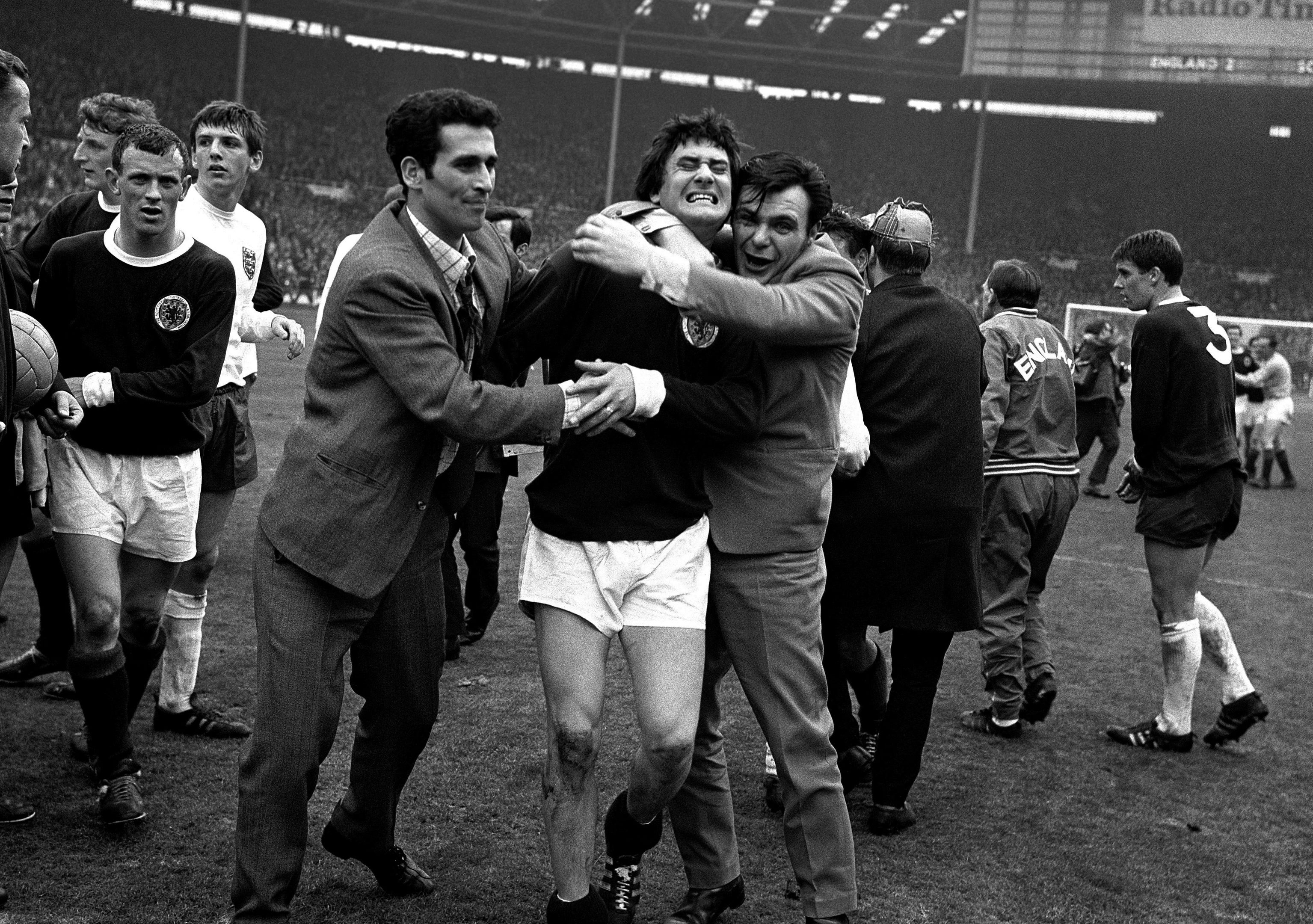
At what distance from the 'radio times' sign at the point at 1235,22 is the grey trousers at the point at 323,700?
35157 mm

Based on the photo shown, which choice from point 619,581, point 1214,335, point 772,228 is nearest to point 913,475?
point 772,228

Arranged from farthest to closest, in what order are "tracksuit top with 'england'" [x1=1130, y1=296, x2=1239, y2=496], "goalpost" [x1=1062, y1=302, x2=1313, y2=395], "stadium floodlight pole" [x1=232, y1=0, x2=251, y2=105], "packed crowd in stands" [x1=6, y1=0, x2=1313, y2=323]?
"packed crowd in stands" [x1=6, y1=0, x2=1313, y2=323], "stadium floodlight pole" [x1=232, y1=0, x2=251, y2=105], "goalpost" [x1=1062, y1=302, x2=1313, y2=395], "tracksuit top with 'england'" [x1=1130, y1=296, x2=1239, y2=496]

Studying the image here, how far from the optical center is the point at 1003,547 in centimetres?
576

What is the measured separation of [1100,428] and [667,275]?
11564 mm

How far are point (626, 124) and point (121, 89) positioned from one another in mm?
14746

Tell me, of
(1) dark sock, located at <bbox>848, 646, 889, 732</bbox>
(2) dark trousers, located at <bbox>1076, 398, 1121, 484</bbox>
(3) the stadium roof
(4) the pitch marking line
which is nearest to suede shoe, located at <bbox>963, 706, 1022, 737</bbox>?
(1) dark sock, located at <bbox>848, 646, 889, 732</bbox>

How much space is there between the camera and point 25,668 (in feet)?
17.8

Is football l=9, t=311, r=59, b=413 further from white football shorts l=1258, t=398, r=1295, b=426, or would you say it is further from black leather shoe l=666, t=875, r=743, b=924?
white football shorts l=1258, t=398, r=1295, b=426

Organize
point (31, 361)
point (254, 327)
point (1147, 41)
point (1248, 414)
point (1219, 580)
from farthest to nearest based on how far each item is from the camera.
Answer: point (1147, 41), point (1248, 414), point (1219, 580), point (254, 327), point (31, 361)

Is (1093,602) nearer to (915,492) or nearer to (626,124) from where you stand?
(915,492)

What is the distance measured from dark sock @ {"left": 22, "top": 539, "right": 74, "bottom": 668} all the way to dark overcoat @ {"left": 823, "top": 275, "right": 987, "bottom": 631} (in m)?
3.16

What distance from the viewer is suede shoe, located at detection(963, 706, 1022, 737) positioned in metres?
5.71

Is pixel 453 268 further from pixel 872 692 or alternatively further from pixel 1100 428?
pixel 1100 428

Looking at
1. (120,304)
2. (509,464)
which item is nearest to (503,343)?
(120,304)
